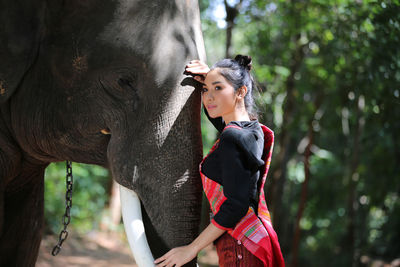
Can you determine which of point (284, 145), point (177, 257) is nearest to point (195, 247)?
point (177, 257)

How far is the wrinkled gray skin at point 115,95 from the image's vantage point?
5.64 feet

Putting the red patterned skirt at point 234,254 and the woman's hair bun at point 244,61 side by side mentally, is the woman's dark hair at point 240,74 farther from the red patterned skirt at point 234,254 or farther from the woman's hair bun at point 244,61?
the red patterned skirt at point 234,254

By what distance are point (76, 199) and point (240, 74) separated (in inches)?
282

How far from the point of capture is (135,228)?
1662 mm

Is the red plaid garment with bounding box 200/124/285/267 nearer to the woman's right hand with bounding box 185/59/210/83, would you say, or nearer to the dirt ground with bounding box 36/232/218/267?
the woman's right hand with bounding box 185/59/210/83

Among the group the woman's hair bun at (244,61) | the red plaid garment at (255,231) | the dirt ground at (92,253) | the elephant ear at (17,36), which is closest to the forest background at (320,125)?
the dirt ground at (92,253)

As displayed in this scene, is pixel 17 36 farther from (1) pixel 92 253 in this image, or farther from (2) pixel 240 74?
(1) pixel 92 253

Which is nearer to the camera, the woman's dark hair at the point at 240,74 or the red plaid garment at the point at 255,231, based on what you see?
the red plaid garment at the point at 255,231

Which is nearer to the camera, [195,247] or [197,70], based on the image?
[195,247]

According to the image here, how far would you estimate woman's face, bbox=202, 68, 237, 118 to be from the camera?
69.4 inches

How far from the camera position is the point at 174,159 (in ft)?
5.65

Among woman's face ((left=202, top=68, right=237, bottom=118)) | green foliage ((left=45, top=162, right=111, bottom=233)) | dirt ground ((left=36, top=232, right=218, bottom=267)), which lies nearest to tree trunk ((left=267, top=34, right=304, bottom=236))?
dirt ground ((left=36, top=232, right=218, bottom=267))

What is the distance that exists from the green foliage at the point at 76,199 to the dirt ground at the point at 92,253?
260 millimetres

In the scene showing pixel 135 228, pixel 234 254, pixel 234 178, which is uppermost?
pixel 234 178
